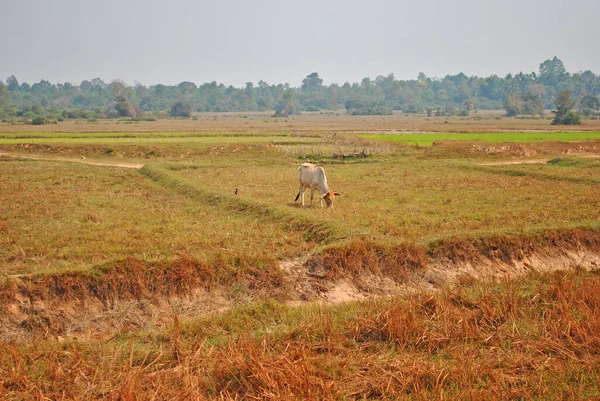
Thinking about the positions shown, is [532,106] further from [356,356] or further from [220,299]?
[356,356]

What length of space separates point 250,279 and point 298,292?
862 millimetres

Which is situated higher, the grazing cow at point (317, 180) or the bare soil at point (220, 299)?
the grazing cow at point (317, 180)

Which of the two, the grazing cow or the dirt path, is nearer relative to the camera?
the grazing cow

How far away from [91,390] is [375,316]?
355 cm

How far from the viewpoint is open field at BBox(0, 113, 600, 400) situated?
20.1ft

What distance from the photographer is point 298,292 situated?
985 cm

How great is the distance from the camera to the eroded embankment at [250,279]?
342 inches

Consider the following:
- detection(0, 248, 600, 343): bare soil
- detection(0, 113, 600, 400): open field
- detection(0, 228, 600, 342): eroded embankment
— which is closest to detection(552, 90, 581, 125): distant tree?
detection(0, 113, 600, 400): open field

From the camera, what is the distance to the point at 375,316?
749cm

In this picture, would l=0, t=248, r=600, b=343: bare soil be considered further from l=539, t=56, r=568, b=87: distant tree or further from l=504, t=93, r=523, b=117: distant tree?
l=539, t=56, r=568, b=87: distant tree

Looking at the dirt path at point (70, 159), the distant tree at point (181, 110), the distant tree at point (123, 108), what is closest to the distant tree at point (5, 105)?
the distant tree at point (123, 108)

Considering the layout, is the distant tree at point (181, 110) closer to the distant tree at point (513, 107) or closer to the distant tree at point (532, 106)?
the distant tree at point (513, 107)

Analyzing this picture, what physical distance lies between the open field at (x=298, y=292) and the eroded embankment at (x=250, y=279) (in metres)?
0.03

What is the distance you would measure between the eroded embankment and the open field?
3cm
